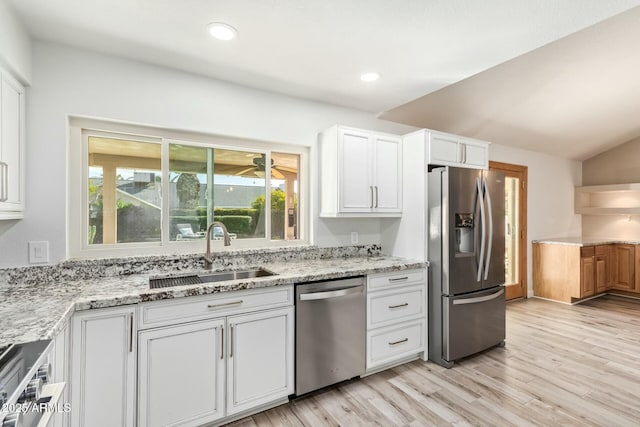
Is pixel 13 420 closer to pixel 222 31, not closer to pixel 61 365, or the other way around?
pixel 61 365

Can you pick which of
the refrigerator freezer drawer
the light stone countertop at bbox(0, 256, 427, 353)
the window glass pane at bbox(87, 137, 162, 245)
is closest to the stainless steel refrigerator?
the refrigerator freezer drawer

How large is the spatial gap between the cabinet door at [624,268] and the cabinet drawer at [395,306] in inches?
176

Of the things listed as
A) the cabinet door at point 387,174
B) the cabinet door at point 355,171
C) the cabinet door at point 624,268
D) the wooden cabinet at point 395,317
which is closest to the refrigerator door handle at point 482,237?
the wooden cabinet at point 395,317

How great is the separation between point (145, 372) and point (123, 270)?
0.79 m

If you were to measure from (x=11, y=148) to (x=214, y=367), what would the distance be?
1.68 metres

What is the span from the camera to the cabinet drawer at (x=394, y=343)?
2.52m

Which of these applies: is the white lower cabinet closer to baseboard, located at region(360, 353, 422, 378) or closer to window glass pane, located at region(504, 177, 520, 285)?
baseboard, located at region(360, 353, 422, 378)

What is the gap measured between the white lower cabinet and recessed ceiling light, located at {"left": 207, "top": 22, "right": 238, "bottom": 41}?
68.3 inches

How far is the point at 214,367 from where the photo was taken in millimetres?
1866

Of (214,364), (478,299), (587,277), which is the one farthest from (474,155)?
(587,277)

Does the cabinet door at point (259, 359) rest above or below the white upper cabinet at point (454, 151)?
below

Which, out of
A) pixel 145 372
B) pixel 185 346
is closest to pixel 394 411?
pixel 185 346

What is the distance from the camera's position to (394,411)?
211 centimetres

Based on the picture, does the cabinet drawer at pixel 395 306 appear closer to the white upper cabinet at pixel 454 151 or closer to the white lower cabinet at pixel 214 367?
the white lower cabinet at pixel 214 367
